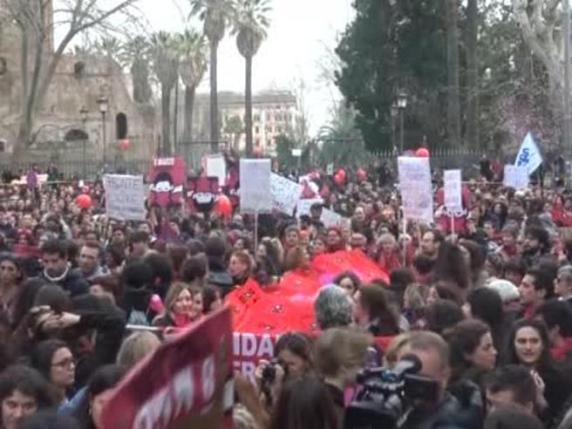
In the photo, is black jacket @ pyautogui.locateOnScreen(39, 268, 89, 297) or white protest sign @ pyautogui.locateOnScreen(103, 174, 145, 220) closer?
black jacket @ pyautogui.locateOnScreen(39, 268, 89, 297)

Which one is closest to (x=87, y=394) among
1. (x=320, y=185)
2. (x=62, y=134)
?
(x=320, y=185)

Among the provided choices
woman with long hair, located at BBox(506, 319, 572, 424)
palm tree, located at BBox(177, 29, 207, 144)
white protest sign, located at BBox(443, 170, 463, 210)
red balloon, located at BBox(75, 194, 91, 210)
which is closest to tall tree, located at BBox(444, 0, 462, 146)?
red balloon, located at BBox(75, 194, 91, 210)

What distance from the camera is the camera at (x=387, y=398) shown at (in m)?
4.74

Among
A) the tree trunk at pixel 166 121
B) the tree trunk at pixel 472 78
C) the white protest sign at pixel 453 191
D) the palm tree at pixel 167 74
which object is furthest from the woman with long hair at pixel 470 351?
the palm tree at pixel 167 74

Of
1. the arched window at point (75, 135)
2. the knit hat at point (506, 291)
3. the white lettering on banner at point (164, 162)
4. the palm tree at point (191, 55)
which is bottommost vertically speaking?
the knit hat at point (506, 291)

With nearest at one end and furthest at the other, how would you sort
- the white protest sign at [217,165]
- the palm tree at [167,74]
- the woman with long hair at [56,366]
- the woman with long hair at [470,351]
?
the woman with long hair at [56,366], the woman with long hair at [470,351], the white protest sign at [217,165], the palm tree at [167,74]

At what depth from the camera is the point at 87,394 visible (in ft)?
20.9

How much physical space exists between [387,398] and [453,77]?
38964mm

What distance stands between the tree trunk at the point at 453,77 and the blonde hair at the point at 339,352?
37404 millimetres

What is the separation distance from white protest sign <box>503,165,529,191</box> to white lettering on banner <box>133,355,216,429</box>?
21.5 meters

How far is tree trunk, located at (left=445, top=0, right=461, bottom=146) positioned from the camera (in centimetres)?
4325

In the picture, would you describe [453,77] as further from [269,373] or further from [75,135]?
[269,373]

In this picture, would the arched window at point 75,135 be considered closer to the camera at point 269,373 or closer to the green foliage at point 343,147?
the green foliage at point 343,147

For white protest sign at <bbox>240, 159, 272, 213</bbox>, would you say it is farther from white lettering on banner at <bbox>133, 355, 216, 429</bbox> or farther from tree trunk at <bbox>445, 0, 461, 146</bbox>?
tree trunk at <bbox>445, 0, 461, 146</bbox>
